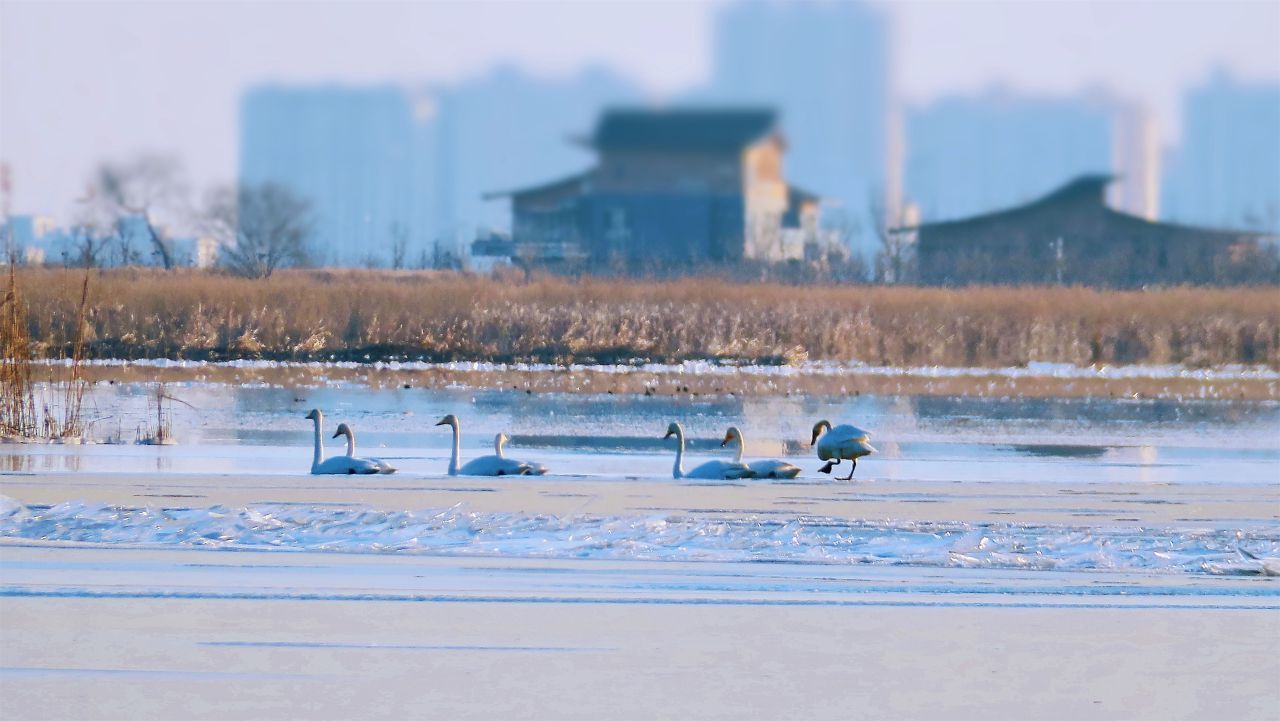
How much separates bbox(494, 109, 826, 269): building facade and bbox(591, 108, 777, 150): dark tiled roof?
0.06 feet

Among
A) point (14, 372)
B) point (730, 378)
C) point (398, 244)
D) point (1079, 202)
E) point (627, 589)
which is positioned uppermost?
point (1079, 202)

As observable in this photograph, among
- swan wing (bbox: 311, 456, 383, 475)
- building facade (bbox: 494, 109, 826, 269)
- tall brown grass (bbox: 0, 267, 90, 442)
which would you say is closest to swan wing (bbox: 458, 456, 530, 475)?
swan wing (bbox: 311, 456, 383, 475)

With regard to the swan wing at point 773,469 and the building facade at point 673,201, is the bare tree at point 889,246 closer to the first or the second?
the building facade at point 673,201

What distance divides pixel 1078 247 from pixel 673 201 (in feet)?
24.7

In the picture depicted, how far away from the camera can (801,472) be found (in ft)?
32.8

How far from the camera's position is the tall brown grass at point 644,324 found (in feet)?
66.5

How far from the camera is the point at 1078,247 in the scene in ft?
91.5

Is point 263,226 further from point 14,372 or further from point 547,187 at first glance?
point 14,372

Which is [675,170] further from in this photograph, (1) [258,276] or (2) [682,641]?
(2) [682,641]

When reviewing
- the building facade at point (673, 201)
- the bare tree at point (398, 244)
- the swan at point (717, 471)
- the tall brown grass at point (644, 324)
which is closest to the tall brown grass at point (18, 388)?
the swan at point (717, 471)

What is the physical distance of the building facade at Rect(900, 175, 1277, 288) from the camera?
2527cm

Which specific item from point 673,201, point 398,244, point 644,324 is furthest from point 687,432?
point 398,244

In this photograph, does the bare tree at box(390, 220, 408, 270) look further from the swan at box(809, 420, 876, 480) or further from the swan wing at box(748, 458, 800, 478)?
the swan wing at box(748, 458, 800, 478)

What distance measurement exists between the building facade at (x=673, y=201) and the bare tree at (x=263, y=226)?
12.0 ft
